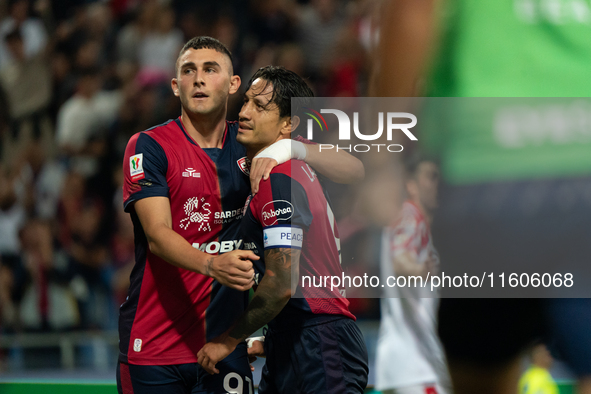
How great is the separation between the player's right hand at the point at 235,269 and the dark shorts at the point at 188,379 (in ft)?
1.94

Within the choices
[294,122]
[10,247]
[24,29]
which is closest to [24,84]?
[24,29]

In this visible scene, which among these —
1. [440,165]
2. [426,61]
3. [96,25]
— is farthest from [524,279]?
[96,25]

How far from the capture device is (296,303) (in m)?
2.56

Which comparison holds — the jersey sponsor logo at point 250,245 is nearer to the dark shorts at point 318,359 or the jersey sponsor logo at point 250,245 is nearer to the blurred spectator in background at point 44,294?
the dark shorts at point 318,359

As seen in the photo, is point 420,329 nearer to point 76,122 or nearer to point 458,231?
point 458,231

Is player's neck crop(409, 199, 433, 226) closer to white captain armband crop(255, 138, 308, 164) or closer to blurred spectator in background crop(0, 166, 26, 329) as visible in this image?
white captain armband crop(255, 138, 308, 164)

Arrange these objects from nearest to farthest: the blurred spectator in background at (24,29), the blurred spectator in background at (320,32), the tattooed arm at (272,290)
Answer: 1. the tattooed arm at (272,290)
2. the blurred spectator in background at (320,32)
3. the blurred spectator in background at (24,29)

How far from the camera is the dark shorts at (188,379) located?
2.75 meters

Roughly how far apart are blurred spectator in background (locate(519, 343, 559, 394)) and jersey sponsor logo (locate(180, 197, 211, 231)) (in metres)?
1.50

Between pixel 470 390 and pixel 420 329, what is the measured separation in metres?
2.10

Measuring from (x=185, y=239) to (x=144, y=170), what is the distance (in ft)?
1.13

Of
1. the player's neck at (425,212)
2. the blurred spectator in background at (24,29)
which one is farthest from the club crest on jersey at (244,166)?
the blurred spectator in background at (24,29)

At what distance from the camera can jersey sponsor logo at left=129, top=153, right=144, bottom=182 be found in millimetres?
2705

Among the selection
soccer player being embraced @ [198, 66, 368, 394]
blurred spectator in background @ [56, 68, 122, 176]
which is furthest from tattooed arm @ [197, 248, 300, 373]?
blurred spectator in background @ [56, 68, 122, 176]
